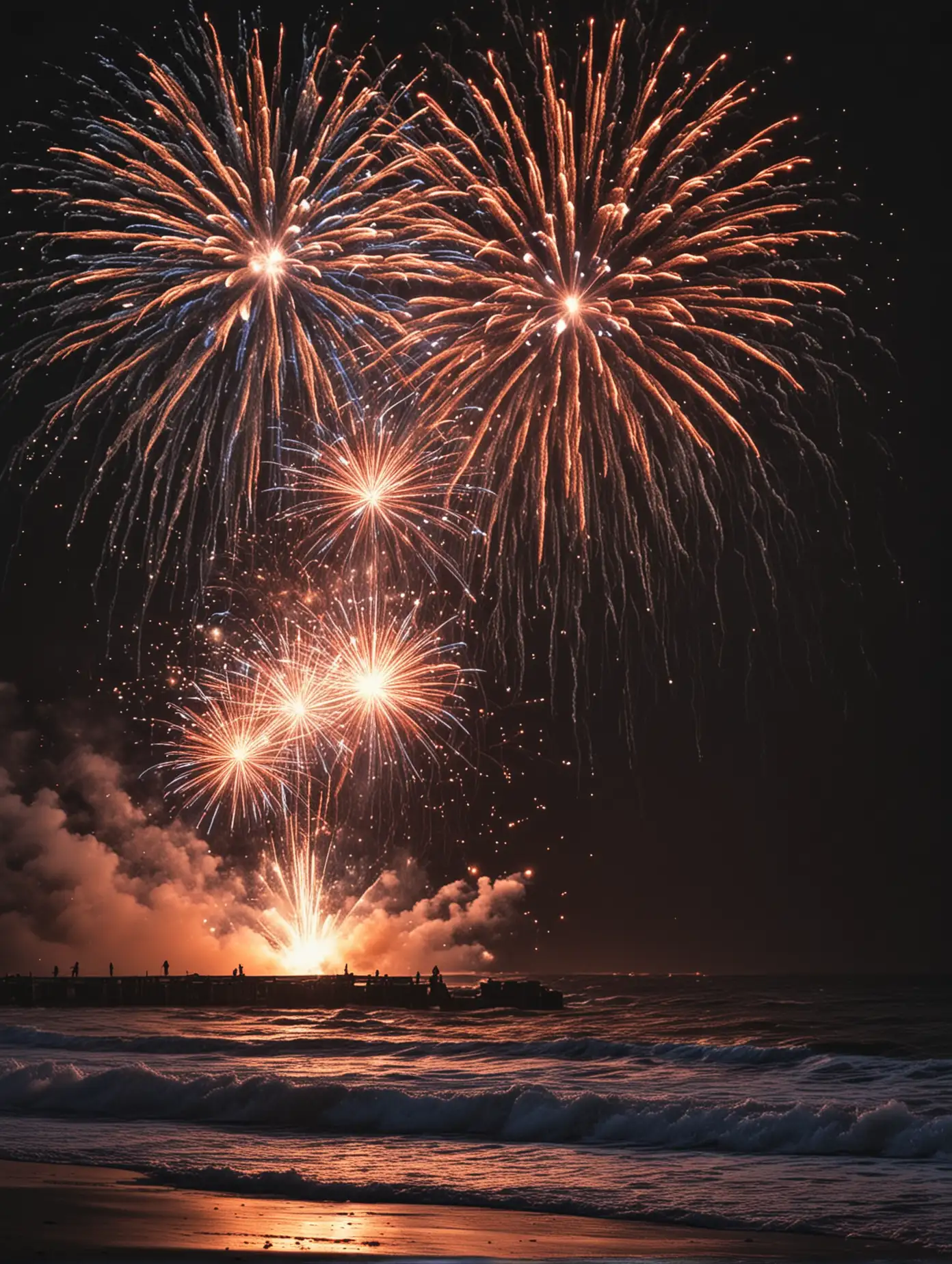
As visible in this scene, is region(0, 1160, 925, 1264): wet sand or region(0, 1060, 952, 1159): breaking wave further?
region(0, 1060, 952, 1159): breaking wave

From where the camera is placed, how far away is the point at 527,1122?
2595cm

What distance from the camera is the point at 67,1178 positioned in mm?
18234

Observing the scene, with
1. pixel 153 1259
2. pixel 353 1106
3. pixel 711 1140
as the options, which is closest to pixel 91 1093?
pixel 353 1106

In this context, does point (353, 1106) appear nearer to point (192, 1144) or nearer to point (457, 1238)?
point (192, 1144)

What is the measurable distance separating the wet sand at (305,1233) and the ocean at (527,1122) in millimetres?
828

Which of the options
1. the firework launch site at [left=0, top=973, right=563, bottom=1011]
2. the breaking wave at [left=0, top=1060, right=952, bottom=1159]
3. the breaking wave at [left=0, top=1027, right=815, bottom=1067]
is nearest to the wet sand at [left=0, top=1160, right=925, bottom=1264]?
the breaking wave at [left=0, top=1060, right=952, bottom=1159]

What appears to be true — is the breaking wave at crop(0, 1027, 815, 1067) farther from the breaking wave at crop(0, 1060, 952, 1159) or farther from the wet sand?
the wet sand

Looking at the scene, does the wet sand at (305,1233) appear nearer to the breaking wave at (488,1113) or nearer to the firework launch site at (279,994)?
the breaking wave at (488,1113)

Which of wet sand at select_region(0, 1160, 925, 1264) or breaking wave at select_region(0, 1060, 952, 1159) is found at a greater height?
breaking wave at select_region(0, 1060, 952, 1159)

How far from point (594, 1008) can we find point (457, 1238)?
226 feet

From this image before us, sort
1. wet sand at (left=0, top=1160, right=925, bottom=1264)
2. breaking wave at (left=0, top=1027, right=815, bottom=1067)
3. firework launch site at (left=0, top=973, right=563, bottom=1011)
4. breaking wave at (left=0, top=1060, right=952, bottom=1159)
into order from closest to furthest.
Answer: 1. wet sand at (left=0, top=1160, right=925, bottom=1264)
2. breaking wave at (left=0, top=1060, right=952, bottom=1159)
3. breaking wave at (left=0, top=1027, right=815, bottom=1067)
4. firework launch site at (left=0, top=973, right=563, bottom=1011)

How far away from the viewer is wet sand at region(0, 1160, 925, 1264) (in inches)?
539

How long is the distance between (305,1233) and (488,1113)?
481 inches

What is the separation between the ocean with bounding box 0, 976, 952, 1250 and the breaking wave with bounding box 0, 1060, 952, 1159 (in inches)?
2.0
